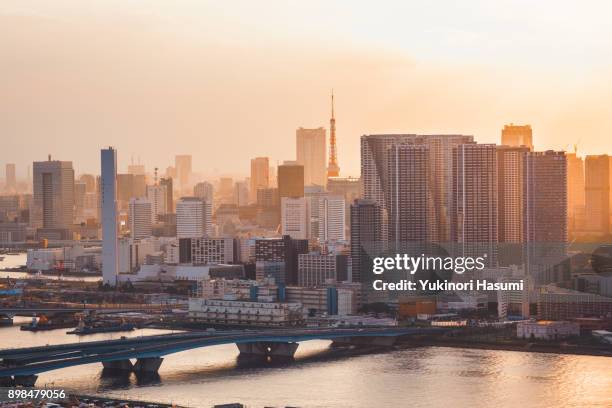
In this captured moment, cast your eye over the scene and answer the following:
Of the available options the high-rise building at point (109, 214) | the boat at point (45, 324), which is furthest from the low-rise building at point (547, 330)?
the high-rise building at point (109, 214)

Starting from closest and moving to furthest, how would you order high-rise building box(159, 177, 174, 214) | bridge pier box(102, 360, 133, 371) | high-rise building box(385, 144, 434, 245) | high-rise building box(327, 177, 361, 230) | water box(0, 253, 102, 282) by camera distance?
bridge pier box(102, 360, 133, 371) < high-rise building box(385, 144, 434, 245) < water box(0, 253, 102, 282) < high-rise building box(327, 177, 361, 230) < high-rise building box(159, 177, 174, 214)

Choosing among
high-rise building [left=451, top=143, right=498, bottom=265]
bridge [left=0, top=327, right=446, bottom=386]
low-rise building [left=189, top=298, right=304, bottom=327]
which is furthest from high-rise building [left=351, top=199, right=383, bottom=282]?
bridge [left=0, top=327, right=446, bottom=386]

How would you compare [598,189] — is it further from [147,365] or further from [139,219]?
[147,365]

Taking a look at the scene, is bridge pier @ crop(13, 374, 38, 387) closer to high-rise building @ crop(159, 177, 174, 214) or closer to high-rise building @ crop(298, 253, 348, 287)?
high-rise building @ crop(298, 253, 348, 287)

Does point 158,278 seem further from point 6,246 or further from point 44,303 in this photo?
point 6,246

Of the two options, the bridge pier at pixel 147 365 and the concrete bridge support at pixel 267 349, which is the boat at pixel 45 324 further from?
the bridge pier at pixel 147 365
